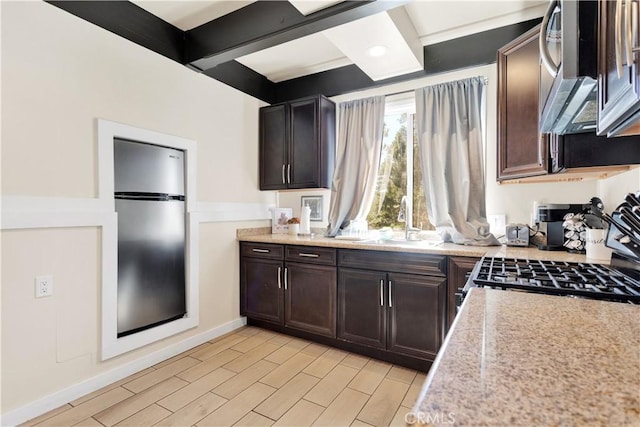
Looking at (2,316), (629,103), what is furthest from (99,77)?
(629,103)

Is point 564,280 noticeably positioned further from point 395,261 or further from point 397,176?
point 397,176

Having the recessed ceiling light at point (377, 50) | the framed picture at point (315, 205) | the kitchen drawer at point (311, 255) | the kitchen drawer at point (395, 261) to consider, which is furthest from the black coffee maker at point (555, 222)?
the framed picture at point (315, 205)

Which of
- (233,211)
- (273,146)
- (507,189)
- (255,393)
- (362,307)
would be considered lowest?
(255,393)

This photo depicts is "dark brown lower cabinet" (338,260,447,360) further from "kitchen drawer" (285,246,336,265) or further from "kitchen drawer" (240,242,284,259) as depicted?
"kitchen drawer" (240,242,284,259)

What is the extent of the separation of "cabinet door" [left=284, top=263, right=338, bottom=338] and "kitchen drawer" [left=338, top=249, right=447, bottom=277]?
0.67ft

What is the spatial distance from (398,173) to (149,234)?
2.36m

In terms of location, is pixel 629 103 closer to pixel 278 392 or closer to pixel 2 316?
pixel 278 392

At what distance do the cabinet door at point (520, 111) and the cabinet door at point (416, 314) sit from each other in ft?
3.08

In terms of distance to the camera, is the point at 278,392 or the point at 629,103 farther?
the point at 278,392

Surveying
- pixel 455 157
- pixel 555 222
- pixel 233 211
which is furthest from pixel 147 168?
pixel 555 222

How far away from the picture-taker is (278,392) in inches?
83.4

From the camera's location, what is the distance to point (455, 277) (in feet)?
7.34

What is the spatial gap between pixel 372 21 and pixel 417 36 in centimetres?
71

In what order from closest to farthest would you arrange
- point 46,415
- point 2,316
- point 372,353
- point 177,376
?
point 2,316 → point 46,415 → point 177,376 → point 372,353
